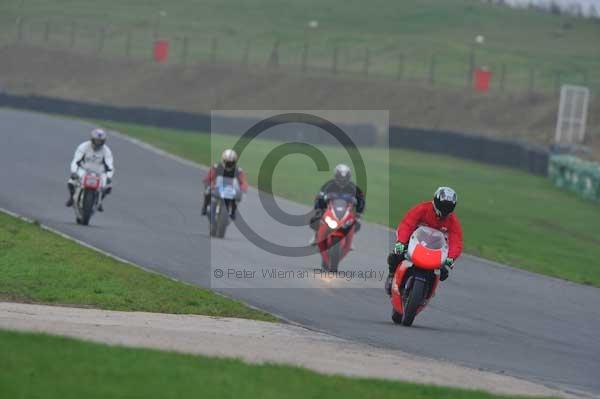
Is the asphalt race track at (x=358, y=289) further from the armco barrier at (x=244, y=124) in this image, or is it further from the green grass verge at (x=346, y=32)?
the green grass verge at (x=346, y=32)

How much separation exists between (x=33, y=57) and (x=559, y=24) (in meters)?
38.4

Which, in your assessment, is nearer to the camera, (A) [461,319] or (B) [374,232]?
(A) [461,319]

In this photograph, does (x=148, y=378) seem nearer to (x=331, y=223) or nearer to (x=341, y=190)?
(x=331, y=223)

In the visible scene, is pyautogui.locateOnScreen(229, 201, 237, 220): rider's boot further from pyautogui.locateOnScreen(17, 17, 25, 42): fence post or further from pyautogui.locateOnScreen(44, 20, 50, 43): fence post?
pyautogui.locateOnScreen(17, 17, 25, 42): fence post

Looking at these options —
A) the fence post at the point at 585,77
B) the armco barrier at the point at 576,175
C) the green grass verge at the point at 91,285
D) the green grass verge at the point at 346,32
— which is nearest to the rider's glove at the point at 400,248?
the green grass verge at the point at 91,285

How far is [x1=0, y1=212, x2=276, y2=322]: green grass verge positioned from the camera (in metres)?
14.4

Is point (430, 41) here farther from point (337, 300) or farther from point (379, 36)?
point (337, 300)

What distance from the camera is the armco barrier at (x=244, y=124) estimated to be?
165ft

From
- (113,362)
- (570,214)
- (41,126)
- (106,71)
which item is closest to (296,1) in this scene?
(106,71)

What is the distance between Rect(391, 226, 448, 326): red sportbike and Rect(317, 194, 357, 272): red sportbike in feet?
12.3

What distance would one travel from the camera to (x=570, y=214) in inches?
1329

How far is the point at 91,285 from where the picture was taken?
15.3 meters

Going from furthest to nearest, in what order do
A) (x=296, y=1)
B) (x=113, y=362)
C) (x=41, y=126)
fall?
(x=296, y=1), (x=41, y=126), (x=113, y=362)

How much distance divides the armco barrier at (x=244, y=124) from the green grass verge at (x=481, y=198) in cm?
86
